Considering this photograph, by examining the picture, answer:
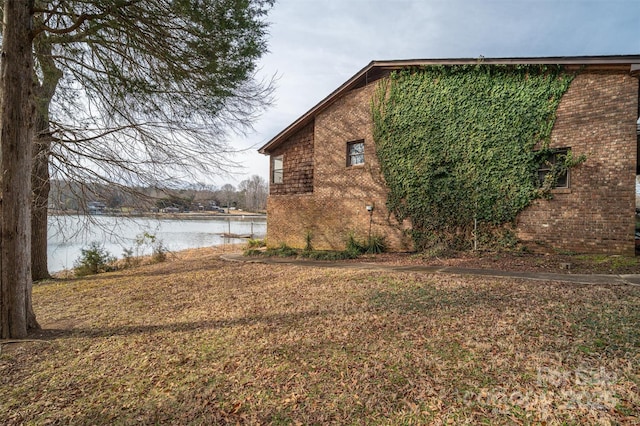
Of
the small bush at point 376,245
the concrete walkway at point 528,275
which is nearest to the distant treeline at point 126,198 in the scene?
the concrete walkway at point 528,275

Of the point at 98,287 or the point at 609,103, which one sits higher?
the point at 609,103

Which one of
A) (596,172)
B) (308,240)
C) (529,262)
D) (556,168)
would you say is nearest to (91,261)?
(308,240)

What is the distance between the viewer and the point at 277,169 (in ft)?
47.8

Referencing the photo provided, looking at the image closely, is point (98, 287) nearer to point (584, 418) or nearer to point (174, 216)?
point (174, 216)

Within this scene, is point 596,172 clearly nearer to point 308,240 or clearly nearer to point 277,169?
point 308,240

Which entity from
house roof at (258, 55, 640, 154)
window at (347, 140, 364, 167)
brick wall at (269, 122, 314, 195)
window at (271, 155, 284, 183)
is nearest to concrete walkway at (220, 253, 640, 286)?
window at (347, 140, 364, 167)

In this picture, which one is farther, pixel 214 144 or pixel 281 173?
pixel 281 173

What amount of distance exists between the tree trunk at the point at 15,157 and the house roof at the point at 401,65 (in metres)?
9.38

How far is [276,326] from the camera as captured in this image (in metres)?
4.11

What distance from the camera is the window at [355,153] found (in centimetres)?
1174

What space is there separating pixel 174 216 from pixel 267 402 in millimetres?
5279

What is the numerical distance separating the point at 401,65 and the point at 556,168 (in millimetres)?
5787

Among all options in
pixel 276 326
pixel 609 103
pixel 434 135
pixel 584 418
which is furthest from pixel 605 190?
pixel 276 326

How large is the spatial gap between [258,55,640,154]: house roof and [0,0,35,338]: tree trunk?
30.8 ft
